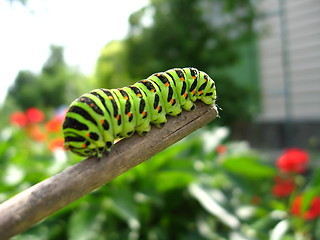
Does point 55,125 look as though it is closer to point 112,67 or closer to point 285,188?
point 285,188

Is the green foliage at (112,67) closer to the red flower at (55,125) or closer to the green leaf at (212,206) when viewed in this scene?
the red flower at (55,125)

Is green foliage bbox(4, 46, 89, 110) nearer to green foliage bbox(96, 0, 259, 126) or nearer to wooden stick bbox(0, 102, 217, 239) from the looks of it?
green foliage bbox(96, 0, 259, 126)

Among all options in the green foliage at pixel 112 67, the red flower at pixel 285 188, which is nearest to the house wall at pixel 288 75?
the green foliage at pixel 112 67

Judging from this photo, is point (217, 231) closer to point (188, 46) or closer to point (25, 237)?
point (25, 237)

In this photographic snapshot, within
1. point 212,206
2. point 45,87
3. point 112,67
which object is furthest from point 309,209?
point 45,87

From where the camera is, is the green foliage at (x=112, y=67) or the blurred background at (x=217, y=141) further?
the green foliage at (x=112, y=67)

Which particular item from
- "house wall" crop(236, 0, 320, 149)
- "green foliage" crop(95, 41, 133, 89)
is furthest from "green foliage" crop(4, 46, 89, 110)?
"house wall" crop(236, 0, 320, 149)
